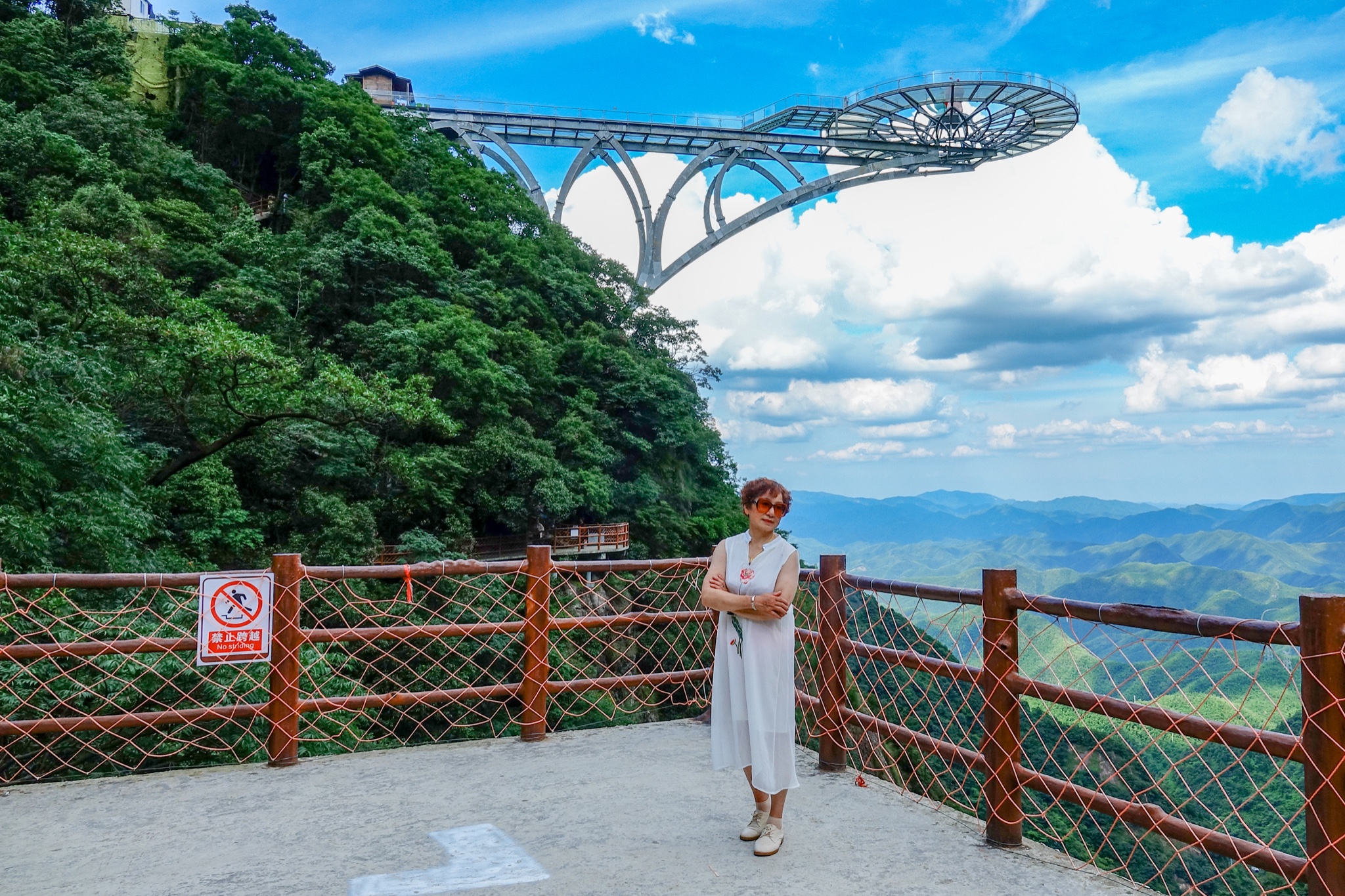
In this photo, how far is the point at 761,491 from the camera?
9.55ft

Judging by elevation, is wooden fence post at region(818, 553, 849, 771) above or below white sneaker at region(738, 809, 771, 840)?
above

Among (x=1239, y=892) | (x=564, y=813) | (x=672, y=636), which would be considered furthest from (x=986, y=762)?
(x=1239, y=892)

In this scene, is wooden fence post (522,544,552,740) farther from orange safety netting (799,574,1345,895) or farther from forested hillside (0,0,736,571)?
forested hillside (0,0,736,571)

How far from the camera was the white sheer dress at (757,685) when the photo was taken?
2.84m

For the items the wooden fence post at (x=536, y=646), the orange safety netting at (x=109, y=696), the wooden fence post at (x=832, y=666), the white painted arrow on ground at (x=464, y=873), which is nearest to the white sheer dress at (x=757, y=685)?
the white painted arrow on ground at (x=464, y=873)

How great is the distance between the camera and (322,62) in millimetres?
25422

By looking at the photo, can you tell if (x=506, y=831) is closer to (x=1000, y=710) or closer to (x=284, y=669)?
(x=284, y=669)

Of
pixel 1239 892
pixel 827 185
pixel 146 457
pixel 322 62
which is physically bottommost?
pixel 1239 892

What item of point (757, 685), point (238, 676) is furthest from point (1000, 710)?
point (238, 676)

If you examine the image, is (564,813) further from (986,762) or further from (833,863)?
(986,762)

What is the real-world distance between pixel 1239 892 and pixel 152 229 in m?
25.8

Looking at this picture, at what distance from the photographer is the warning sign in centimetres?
377

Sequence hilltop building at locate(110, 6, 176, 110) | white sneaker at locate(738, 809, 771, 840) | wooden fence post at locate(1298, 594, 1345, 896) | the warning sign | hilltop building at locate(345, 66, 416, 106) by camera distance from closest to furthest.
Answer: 1. wooden fence post at locate(1298, 594, 1345, 896)
2. white sneaker at locate(738, 809, 771, 840)
3. the warning sign
4. hilltop building at locate(110, 6, 176, 110)
5. hilltop building at locate(345, 66, 416, 106)

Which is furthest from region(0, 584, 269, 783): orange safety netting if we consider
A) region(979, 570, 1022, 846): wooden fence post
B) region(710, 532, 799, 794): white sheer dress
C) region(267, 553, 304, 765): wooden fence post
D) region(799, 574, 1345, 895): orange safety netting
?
region(979, 570, 1022, 846): wooden fence post
